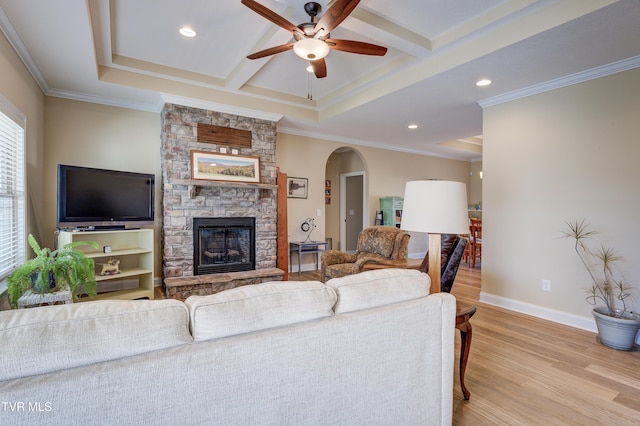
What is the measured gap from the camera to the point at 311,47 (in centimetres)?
250

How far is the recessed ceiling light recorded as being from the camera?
296 cm

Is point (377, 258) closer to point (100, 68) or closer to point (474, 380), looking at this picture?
point (474, 380)

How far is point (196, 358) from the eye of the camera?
0.90m

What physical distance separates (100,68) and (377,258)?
386 cm

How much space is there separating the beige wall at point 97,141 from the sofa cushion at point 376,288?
3926 mm

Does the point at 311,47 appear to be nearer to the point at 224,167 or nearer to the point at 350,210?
the point at 224,167

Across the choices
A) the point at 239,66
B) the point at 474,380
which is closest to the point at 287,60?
the point at 239,66

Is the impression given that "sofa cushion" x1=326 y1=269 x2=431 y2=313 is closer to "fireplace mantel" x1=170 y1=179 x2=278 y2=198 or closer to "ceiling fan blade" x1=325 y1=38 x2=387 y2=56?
"ceiling fan blade" x1=325 y1=38 x2=387 y2=56

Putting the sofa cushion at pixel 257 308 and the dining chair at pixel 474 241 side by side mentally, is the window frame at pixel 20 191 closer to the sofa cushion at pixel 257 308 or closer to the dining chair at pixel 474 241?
the sofa cushion at pixel 257 308

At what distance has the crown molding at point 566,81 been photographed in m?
2.85

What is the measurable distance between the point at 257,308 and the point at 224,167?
3.64m

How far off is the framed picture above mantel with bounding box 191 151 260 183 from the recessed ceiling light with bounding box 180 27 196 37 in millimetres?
1531

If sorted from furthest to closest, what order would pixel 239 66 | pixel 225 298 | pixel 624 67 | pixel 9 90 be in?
pixel 239 66
pixel 624 67
pixel 9 90
pixel 225 298

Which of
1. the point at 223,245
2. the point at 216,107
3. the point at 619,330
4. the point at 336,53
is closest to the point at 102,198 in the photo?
the point at 223,245
